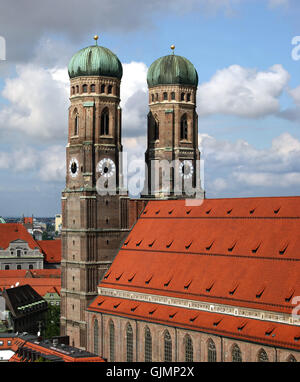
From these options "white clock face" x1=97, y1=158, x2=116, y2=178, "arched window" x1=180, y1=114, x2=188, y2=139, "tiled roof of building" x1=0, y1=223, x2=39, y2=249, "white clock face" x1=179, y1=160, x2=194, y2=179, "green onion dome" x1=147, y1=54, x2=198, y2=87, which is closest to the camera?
"white clock face" x1=97, y1=158, x2=116, y2=178

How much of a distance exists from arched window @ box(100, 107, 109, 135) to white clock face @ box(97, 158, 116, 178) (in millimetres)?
4201

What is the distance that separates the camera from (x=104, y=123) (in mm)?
99062

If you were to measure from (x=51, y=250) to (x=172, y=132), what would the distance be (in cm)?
8927

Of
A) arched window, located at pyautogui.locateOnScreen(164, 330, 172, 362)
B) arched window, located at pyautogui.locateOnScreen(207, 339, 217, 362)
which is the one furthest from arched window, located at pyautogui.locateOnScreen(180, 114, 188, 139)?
arched window, located at pyautogui.locateOnScreen(207, 339, 217, 362)

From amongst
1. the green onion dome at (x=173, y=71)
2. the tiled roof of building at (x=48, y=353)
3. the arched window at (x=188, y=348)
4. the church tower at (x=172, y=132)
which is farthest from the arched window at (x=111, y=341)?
the green onion dome at (x=173, y=71)

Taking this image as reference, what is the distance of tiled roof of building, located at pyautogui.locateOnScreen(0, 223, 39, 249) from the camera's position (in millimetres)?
177625

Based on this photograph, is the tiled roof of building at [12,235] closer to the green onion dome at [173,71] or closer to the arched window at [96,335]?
the green onion dome at [173,71]

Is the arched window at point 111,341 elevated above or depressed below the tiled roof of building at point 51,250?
below

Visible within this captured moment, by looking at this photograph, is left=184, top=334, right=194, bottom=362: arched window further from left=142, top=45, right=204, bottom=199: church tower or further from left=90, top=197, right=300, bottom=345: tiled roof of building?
left=142, top=45, right=204, bottom=199: church tower

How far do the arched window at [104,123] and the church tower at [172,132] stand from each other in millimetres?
11130

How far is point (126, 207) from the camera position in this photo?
325 feet

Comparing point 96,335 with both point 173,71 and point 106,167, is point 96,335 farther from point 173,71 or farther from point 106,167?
point 173,71

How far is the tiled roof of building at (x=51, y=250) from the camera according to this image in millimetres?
183625

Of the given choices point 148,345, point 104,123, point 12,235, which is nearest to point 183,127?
point 104,123
